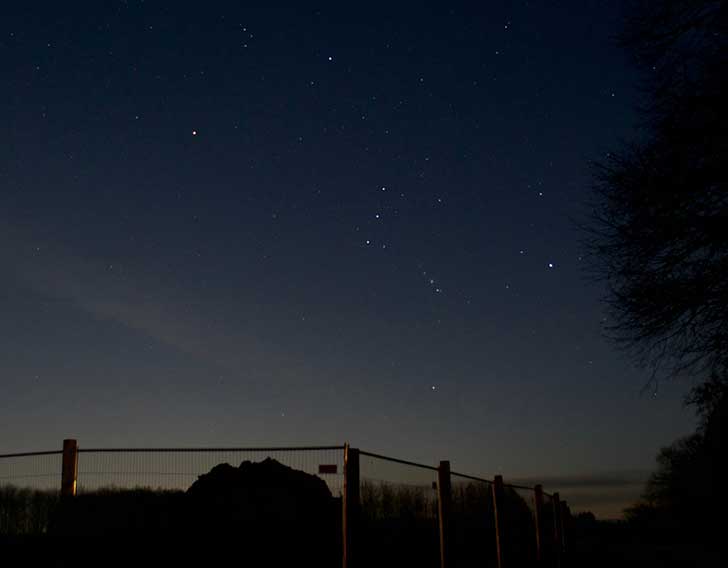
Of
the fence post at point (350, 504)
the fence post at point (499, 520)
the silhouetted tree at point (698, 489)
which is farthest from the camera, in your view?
the silhouetted tree at point (698, 489)

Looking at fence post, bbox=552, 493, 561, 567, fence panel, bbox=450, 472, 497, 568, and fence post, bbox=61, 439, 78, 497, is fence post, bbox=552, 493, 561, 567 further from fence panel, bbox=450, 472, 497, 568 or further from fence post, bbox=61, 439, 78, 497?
fence post, bbox=61, 439, 78, 497

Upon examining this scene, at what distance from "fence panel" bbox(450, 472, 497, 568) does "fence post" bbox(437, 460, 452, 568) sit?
335mm

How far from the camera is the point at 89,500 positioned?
11406 mm

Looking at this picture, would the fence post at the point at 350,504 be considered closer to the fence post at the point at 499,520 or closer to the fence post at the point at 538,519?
the fence post at the point at 499,520

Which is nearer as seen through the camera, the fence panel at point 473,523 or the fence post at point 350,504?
the fence post at point 350,504

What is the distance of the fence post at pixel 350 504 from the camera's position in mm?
8223

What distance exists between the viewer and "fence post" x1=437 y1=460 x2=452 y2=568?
9.33 metres

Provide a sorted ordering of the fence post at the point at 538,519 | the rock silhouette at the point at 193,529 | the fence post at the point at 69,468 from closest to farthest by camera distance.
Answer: the fence post at the point at 69,468 → the rock silhouette at the point at 193,529 → the fence post at the point at 538,519

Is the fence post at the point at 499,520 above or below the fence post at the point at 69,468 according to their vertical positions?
below

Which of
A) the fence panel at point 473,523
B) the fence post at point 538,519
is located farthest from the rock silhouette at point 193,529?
the fence post at point 538,519

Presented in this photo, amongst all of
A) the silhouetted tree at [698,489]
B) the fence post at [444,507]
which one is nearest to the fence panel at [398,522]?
the fence post at [444,507]

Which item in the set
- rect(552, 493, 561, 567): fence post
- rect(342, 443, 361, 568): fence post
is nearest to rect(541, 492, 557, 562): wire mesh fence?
rect(552, 493, 561, 567): fence post

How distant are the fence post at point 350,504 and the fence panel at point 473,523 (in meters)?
2.13

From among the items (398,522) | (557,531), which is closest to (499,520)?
A: (398,522)
